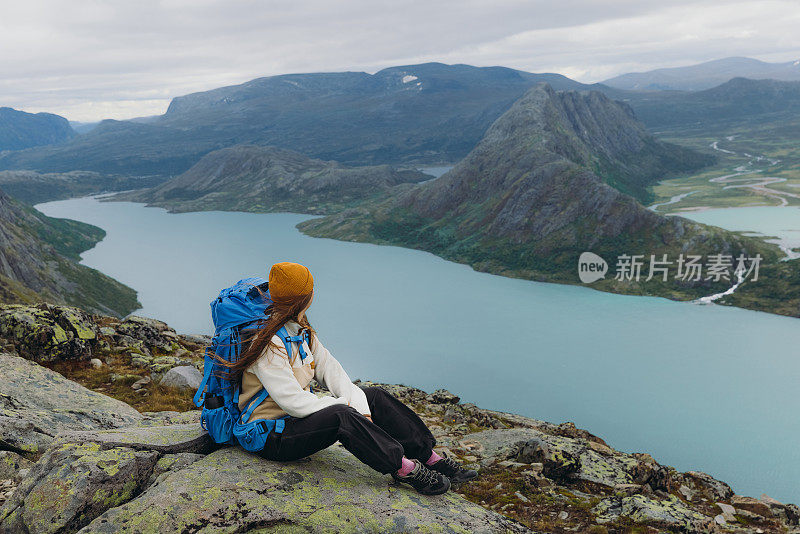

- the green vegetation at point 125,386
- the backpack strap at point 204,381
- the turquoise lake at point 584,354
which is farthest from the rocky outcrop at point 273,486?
the turquoise lake at point 584,354

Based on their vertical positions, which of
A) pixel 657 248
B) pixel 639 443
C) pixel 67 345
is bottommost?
pixel 639 443

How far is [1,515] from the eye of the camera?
7.28 m

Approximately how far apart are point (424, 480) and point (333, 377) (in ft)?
8.03

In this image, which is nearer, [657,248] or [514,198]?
[657,248]

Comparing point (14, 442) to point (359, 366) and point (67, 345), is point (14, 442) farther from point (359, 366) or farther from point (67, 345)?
point (359, 366)

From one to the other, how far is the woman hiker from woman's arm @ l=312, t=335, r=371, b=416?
3 centimetres

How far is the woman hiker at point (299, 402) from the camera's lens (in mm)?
8000

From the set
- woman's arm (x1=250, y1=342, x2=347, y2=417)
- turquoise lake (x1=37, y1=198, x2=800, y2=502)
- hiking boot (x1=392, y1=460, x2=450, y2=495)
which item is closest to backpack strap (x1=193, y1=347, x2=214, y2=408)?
woman's arm (x1=250, y1=342, x2=347, y2=417)

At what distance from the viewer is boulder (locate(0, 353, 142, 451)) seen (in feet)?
35.5

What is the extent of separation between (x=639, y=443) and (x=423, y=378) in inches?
1278

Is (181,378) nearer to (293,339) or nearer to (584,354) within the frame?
(293,339)

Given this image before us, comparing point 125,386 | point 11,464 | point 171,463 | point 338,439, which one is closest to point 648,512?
point 338,439

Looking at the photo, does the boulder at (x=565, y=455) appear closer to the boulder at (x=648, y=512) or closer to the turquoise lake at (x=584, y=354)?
the boulder at (x=648, y=512)

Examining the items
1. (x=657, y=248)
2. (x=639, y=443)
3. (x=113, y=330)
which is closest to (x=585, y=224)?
(x=657, y=248)
